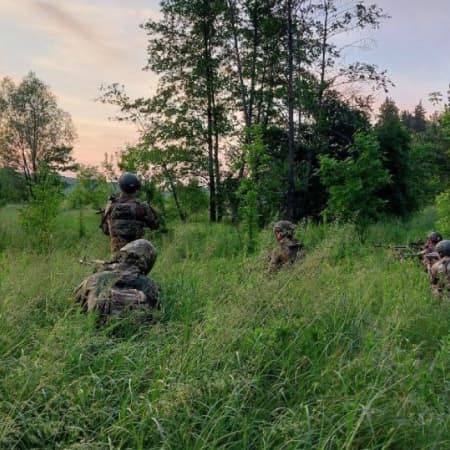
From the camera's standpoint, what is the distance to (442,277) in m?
6.01

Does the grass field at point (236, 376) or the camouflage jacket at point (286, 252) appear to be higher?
the camouflage jacket at point (286, 252)

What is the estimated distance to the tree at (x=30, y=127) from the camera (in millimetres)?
31000

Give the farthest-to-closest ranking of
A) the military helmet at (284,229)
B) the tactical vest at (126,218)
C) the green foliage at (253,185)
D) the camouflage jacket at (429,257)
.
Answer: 1. the green foliage at (253,185)
2. the camouflage jacket at (429,257)
3. the military helmet at (284,229)
4. the tactical vest at (126,218)

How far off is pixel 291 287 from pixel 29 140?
31319mm

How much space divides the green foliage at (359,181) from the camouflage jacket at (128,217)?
6.32 meters

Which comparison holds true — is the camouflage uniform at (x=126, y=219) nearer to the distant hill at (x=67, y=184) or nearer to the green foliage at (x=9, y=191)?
the distant hill at (x=67, y=184)

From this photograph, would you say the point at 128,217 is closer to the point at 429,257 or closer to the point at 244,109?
the point at 429,257

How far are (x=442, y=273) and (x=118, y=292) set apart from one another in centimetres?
416

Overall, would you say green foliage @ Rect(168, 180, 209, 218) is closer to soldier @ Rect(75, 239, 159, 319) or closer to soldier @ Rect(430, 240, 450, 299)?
soldier @ Rect(430, 240, 450, 299)

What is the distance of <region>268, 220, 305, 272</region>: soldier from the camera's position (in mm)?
6375

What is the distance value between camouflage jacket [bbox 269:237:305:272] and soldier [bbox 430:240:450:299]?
5.76 ft

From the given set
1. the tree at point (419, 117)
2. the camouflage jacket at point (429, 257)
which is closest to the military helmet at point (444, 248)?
the camouflage jacket at point (429, 257)

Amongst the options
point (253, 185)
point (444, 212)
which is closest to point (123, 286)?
point (253, 185)

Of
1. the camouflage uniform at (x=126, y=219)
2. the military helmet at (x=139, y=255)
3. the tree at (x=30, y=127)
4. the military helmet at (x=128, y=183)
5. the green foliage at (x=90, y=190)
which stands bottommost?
the military helmet at (x=139, y=255)
